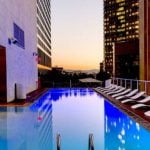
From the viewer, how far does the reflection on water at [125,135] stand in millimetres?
6181

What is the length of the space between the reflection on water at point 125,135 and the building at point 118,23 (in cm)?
11437

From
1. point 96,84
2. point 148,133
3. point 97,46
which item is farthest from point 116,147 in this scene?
point 97,46

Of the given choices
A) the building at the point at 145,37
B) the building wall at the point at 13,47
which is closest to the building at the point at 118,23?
the building at the point at 145,37

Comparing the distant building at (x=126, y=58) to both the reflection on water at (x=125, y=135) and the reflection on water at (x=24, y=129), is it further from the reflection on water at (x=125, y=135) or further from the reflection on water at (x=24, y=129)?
the reflection on water at (x=125, y=135)

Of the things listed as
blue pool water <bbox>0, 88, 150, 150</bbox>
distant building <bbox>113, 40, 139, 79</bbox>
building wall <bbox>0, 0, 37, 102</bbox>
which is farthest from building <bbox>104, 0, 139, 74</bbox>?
blue pool water <bbox>0, 88, 150, 150</bbox>

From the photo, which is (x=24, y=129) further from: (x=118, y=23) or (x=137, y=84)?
(x=118, y=23)

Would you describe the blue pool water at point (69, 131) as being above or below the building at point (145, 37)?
below

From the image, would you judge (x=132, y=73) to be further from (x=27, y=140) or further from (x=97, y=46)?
(x=27, y=140)

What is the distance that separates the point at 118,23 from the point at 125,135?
12944 centimetres

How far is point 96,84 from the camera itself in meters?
28.0

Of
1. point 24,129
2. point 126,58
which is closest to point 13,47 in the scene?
point 24,129

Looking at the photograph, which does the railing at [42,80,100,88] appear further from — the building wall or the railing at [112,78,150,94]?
the building wall

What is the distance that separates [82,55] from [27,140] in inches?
1847

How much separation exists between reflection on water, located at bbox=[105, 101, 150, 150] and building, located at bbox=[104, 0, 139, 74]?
11437 centimetres
